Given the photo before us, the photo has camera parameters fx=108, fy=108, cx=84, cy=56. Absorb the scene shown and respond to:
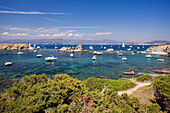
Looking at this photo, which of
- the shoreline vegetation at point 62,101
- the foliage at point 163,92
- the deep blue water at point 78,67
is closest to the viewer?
the shoreline vegetation at point 62,101

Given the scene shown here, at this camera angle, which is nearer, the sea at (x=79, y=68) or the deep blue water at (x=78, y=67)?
the sea at (x=79, y=68)

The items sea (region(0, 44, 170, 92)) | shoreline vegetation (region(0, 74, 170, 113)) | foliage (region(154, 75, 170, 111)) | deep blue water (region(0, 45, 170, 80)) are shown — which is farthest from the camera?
deep blue water (region(0, 45, 170, 80))

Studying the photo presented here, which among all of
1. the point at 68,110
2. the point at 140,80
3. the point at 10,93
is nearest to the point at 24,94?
the point at 10,93

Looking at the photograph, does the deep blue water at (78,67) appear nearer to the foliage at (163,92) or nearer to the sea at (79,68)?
the sea at (79,68)

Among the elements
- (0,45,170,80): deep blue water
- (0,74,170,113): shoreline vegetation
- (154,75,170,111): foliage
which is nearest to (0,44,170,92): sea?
(0,45,170,80): deep blue water

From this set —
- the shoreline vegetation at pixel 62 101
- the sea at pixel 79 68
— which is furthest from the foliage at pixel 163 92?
the sea at pixel 79 68

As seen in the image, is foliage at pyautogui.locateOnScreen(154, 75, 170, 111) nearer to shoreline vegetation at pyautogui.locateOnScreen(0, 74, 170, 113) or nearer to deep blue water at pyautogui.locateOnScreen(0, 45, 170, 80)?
shoreline vegetation at pyautogui.locateOnScreen(0, 74, 170, 113)

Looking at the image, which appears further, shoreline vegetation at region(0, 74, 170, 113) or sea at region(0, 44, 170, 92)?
sea at region(0, 44, 170, 92)

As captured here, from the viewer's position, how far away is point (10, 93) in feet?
30.1

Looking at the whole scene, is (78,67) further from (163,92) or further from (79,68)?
(163,92)

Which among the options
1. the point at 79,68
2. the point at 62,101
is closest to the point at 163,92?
the point at 62,101

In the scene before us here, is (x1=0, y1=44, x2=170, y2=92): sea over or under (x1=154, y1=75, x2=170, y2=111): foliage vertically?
under

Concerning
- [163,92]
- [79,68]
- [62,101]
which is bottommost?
[79,68]

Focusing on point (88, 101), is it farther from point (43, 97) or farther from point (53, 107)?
point (43, 97)
